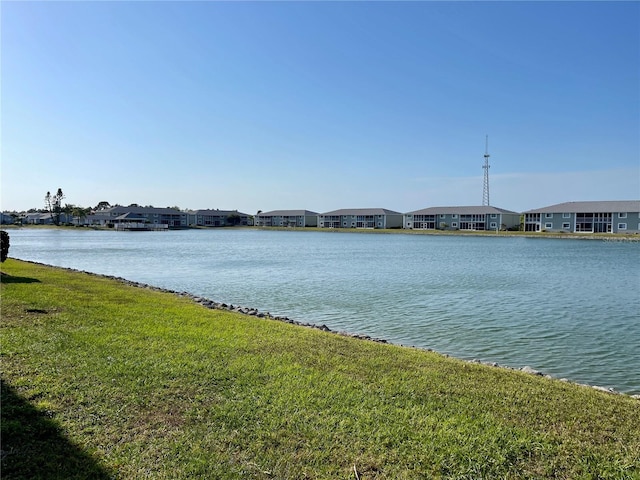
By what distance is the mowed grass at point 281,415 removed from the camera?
4348mm

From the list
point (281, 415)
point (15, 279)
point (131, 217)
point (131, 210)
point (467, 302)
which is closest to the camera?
point (281, 415)

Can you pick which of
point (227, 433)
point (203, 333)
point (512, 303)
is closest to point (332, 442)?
point (227, 433)

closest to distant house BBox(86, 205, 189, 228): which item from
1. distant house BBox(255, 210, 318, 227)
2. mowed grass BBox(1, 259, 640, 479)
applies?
distant house BBox(255, 210, 318, 227)

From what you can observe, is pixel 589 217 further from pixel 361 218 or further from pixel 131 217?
pixel 131 217

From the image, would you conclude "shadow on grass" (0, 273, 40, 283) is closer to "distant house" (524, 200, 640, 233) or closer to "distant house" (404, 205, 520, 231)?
"distant house" (524, 200, 640, 233)

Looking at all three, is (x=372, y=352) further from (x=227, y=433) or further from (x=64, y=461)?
(x=64, y=461)

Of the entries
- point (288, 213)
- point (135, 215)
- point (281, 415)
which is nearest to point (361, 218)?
point (288, 213)

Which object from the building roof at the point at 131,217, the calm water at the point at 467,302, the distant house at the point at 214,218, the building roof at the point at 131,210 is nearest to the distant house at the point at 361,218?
the distant house at the point at 214,218

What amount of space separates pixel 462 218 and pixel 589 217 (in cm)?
3046

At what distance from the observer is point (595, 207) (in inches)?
3506

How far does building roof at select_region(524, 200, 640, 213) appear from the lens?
279ft

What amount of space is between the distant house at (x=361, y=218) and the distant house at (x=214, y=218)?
3558 centimetres

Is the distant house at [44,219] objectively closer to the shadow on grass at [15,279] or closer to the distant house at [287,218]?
the distant house at [287,218]

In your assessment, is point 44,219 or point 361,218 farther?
point 44,219
